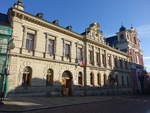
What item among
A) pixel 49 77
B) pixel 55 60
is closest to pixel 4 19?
pixel 55 60

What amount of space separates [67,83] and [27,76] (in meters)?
6.89

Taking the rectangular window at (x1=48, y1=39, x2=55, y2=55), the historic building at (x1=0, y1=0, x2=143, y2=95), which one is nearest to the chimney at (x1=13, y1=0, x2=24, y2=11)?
the historic building at (x1=0, y1=0, x2=143, y2=95)

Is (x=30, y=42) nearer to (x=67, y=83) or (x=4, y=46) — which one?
(x=4, y=46)

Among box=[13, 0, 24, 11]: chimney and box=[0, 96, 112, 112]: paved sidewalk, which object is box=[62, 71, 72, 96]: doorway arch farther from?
box=[13, 0, 24, 11]: chimney

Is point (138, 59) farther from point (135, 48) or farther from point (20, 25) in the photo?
point (20, 25)

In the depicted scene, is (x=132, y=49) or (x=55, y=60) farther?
(x=132, y=49)

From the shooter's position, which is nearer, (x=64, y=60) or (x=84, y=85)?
(x=64, y=60)

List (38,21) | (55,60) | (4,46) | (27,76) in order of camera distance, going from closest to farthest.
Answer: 1. (4,46)
2. (27,76)
3. (38,21)
4. (55,60)

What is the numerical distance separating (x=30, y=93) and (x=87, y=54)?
42.1 feet

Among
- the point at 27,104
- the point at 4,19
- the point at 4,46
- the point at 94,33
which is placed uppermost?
the point at 94,33

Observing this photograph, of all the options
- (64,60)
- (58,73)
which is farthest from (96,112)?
(64,60)

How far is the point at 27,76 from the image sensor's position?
1603 centimetres

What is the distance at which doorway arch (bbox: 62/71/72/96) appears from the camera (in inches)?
779

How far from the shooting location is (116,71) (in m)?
31.7
